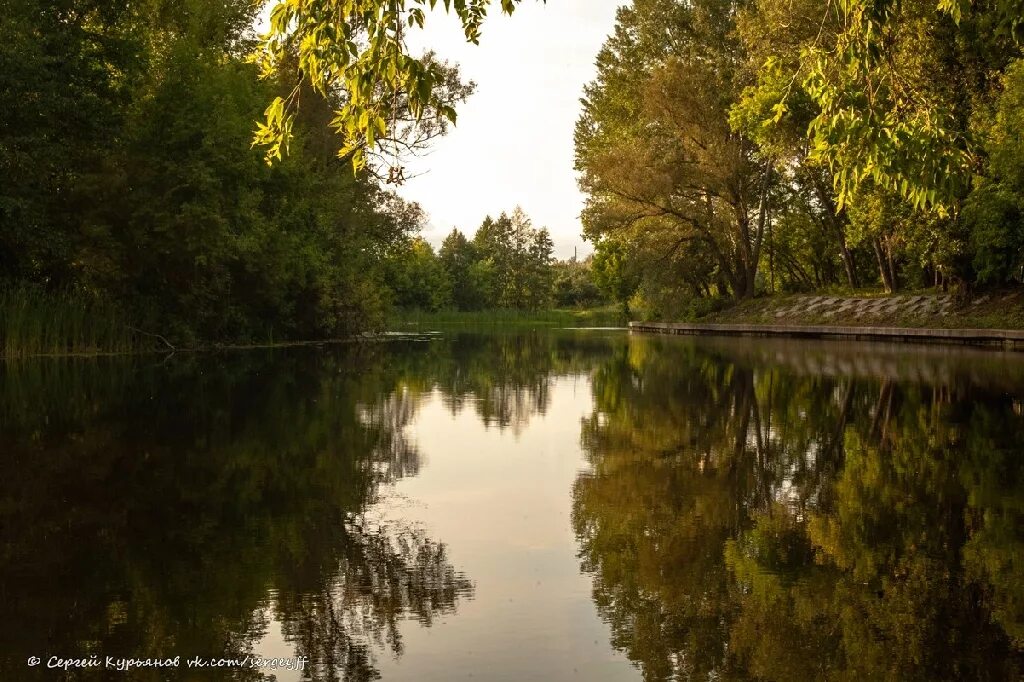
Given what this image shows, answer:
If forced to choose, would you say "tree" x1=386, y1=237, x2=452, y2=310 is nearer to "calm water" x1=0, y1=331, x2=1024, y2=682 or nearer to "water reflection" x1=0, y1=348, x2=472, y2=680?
"calm water" x1=0, y1=331, x2=1024, y2=682

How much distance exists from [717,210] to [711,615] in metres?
58.4

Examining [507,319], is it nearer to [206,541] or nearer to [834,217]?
[834,217]

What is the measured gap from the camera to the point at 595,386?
20469 millimetres

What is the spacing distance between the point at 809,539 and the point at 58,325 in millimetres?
24640

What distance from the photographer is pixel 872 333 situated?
43.6 m

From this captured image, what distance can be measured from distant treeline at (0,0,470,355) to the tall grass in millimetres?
49

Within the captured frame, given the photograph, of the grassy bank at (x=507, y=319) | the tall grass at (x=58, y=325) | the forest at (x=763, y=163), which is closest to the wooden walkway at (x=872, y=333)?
the forest at (x=763, y=163)

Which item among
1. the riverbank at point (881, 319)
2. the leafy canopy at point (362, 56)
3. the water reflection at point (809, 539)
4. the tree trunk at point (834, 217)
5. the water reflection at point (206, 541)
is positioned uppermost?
the tree trunk at point (834, 217)

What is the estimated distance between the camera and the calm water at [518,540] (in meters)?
4.67

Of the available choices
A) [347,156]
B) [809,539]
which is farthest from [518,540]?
[347,156]

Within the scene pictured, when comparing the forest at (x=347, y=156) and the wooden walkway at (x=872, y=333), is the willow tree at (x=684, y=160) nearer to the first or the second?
the forest at (x=347, y=156)

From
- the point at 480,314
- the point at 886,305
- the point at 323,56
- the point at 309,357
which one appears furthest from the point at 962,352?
the point at 480,314

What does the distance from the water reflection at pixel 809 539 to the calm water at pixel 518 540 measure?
1.1 inches

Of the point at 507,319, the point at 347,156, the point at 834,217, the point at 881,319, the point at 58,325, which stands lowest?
the point at 881,319
